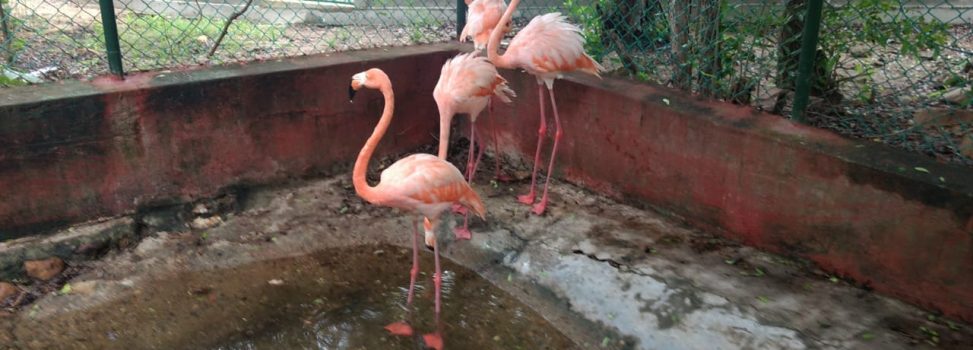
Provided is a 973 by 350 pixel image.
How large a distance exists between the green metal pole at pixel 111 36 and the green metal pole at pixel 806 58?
10.5ft

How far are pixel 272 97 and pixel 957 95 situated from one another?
328 cm

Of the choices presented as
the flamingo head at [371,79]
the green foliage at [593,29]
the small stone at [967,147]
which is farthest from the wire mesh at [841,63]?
the flamingo head at [371,79]

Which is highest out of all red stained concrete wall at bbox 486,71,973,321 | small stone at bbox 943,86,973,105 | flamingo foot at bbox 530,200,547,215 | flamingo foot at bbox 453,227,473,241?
small stone at bbox 943,86,973,105

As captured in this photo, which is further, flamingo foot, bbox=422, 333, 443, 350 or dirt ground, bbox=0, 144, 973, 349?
flamingo foot, bbox=422, 333, 443, 350

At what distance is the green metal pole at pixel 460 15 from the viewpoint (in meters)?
4.96

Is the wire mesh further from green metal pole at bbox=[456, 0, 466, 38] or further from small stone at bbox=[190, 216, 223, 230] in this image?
small stone at bbox=[190, 216, 223, 230]

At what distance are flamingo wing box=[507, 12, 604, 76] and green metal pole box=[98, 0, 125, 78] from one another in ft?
6.33

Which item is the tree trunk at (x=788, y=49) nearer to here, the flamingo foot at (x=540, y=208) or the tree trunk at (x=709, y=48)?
the tree trunk at (x=709, y=48)

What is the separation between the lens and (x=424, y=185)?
3145 mm

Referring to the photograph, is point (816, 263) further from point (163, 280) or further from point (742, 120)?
point (163, 280)

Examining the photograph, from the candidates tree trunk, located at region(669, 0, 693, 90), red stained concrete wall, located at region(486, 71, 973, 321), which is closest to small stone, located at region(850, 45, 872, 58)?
red stained concrete wall, located at region(486, 71, 973, 321)

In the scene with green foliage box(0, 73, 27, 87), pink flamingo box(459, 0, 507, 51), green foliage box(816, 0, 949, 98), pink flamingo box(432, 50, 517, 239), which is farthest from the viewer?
pink flamingo box(459, 0, 507, 51)

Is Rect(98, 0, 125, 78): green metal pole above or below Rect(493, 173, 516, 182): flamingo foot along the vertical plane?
above

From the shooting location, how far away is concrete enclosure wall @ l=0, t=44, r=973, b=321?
294 centimetres
